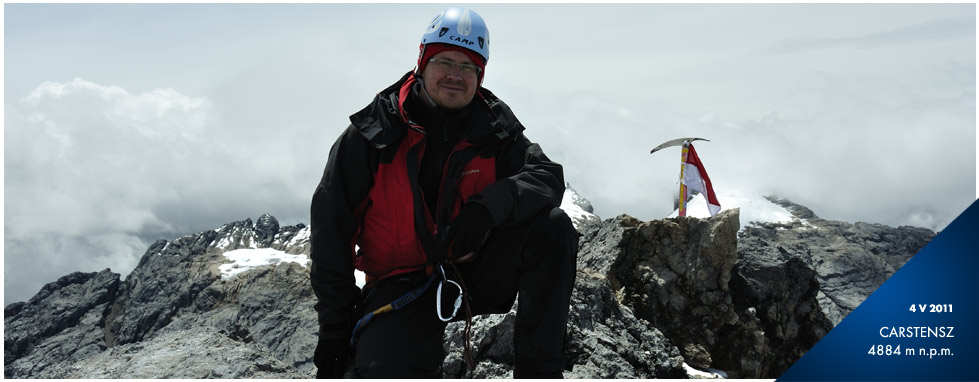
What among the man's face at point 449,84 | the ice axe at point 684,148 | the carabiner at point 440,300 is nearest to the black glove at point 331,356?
the carabiner at point 440,300

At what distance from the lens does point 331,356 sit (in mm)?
6191

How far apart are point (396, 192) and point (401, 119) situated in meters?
0.62

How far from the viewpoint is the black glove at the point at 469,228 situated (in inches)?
232

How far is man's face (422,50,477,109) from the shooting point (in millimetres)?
6223

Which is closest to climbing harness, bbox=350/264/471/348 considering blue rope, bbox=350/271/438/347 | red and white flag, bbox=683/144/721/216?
blue rope, bbox=350/271/438/347

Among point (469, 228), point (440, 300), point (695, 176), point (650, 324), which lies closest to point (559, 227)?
point (469, 228)

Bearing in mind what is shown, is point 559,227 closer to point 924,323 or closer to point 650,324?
point 924,323

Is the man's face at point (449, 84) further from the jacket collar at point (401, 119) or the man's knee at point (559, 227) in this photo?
the man's knee at point (559, 227)

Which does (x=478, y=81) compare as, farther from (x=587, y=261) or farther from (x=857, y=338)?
(x=587, y=261)

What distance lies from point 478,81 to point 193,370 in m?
5.28

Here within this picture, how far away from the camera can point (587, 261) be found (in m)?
14.8

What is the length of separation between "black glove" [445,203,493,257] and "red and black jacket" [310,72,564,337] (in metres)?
0.09

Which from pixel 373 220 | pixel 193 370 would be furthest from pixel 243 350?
pixel 373 220

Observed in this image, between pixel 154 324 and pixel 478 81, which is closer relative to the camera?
pixel 478 81
